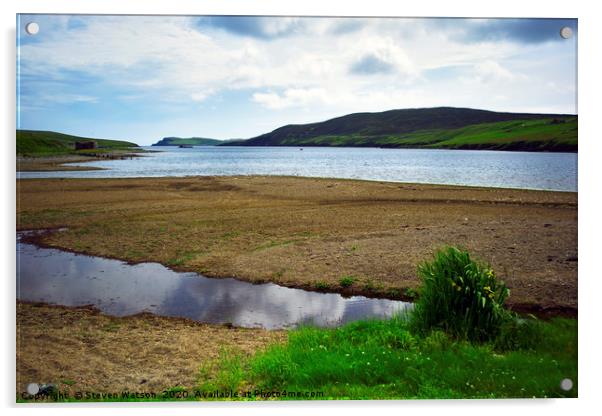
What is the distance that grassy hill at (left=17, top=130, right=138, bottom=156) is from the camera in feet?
16.9

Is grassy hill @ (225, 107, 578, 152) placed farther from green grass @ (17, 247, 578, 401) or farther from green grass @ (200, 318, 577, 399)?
green grass @ (200, 318, 577, 399)

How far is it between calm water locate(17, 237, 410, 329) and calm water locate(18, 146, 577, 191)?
4.83 ft

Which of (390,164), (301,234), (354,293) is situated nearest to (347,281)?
(354,293)

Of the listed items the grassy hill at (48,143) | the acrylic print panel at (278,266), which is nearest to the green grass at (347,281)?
the acrylic print panel at (278,266)

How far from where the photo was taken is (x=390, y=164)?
15.2 metres

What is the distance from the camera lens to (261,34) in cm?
527

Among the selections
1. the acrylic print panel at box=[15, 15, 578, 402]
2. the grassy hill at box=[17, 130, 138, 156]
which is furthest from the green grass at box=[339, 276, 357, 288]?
the grassy hill at box=[17, 130, 138, 156]

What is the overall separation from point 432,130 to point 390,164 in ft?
28.5

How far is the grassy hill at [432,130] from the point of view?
5957mm

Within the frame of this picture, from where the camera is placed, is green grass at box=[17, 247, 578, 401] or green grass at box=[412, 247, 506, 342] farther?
green grass at box=[412, 247, 506, 342]

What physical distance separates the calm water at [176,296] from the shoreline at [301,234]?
0.71 ft

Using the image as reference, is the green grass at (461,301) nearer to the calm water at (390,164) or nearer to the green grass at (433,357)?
the green grass at (433,357)

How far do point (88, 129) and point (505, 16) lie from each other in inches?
214

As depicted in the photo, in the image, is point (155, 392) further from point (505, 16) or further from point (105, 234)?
point (505, 16)
